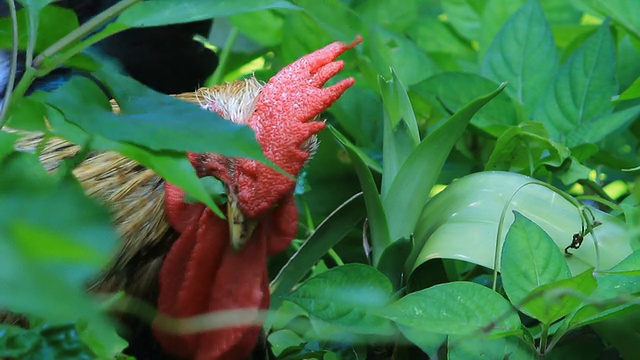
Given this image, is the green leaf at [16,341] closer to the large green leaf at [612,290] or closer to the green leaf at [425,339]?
the green leaf at [425,339]

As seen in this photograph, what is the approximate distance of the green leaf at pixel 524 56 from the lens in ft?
3.98

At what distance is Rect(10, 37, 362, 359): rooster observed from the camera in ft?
2.96

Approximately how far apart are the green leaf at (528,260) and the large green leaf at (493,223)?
0.07 m

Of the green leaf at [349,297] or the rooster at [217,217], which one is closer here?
the green leaf at [349,297]

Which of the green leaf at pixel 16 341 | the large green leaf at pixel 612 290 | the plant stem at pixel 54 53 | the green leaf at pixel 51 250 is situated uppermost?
the plant stem at pixel 54 53

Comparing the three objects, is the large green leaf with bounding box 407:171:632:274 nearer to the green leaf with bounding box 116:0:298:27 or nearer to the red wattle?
the red wattle

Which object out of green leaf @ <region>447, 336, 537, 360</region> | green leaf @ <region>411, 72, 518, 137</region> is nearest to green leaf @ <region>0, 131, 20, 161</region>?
green leaf @ <region>447, 336, 537, 360</region>

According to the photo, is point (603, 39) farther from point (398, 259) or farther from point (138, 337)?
point (138, 337)

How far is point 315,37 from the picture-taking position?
1.33m

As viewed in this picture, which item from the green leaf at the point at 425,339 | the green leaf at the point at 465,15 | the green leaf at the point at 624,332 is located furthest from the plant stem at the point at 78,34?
the green leaf at the point at 465,15

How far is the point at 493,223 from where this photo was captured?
2.74 ft

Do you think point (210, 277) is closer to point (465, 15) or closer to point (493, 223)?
point (493, 223)

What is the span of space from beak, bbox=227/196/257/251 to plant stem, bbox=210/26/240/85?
55 centimetres

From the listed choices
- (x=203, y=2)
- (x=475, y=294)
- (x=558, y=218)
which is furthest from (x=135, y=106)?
(x=558, y=218)
